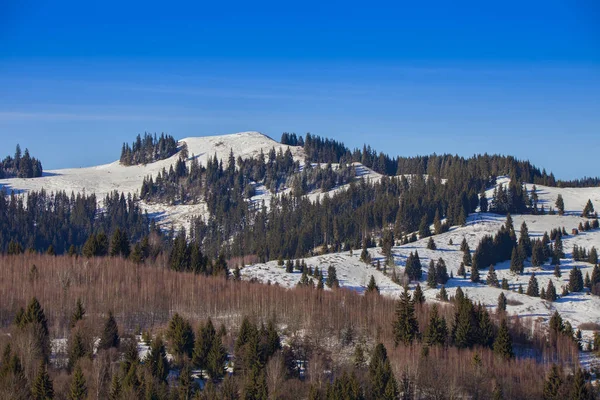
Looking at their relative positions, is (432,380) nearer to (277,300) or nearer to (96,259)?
(277,300)

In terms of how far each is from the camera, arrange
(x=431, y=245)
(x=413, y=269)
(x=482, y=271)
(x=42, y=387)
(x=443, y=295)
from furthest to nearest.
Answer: (x=431, y=245)
(x=482, y=271)
(x=413, y=269)
(x=443, y=295)
(x=42, y=387)

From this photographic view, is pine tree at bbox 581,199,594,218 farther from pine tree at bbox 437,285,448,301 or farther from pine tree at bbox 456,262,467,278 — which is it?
pine tree at bbox 437,285,448,301

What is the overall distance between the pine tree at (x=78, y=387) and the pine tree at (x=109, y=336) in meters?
13.9

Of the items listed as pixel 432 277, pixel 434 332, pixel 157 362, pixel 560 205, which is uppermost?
pixel 560 205

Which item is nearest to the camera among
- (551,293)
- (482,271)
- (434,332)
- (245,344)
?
(245,344)

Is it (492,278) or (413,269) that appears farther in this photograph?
(413,269)

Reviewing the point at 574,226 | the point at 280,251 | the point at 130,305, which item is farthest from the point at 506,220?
the point at 130,305

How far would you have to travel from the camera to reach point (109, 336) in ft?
254

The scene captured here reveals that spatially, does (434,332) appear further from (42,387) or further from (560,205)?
(560,205)

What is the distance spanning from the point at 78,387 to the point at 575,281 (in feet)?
331

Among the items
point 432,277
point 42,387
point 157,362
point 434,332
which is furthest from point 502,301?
point 42,387

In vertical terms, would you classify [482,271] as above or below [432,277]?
above

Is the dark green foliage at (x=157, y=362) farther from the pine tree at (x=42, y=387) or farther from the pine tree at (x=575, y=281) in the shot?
the pine tree at (x=575, y=281)

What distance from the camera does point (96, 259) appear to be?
369ft
